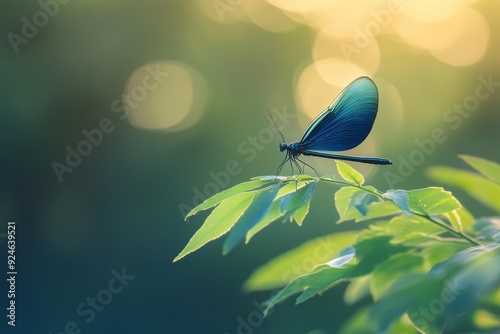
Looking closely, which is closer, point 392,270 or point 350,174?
point 350,174

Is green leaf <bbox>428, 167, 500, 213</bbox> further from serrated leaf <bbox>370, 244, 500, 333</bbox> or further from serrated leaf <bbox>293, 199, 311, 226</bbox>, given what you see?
serrated leaf <bbox>293, 199, 311, 226</bbox>

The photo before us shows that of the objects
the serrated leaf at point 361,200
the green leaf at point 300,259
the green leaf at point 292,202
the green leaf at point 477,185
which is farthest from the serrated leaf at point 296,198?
the green leaf at point 477,185

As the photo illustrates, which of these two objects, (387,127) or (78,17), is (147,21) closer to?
(78,17)

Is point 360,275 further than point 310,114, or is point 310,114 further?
point 310,114

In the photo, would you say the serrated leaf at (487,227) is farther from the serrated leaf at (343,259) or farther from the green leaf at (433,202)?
the serrated leaf at (343,259)

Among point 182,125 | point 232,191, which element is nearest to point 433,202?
point 232,191

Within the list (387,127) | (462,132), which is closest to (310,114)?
(387,127)

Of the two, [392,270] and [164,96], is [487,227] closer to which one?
[392,270]
